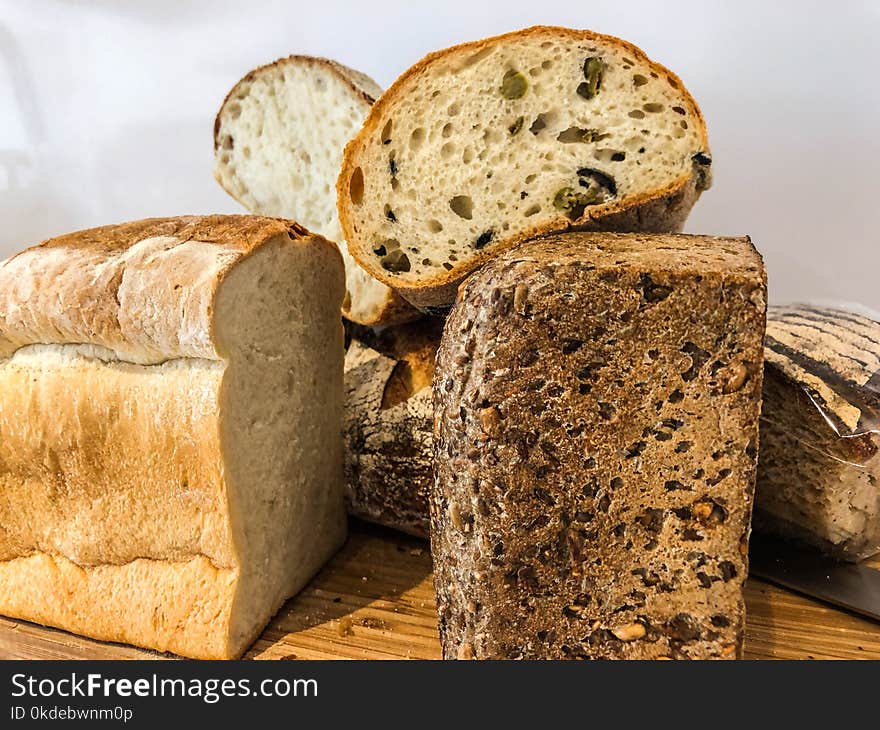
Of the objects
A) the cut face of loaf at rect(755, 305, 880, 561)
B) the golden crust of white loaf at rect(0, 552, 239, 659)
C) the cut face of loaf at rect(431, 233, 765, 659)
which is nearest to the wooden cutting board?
the golden crust of white loaf at rect(0, 552, 239, 659)

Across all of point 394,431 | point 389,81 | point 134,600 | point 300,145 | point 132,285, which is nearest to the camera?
point 132,285

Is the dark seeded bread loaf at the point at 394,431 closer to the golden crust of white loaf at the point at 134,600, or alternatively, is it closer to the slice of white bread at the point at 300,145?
the slice of white bread at the point at 300,145

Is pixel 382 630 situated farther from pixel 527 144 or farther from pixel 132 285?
pixel 527 144

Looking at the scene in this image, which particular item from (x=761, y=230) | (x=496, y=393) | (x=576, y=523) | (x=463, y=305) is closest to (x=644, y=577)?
(x=576, y=523)

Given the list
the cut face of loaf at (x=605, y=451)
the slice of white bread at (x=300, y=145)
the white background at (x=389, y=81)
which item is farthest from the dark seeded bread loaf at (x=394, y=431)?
the white background at (x=389, y=81)

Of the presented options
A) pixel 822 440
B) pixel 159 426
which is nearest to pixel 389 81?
pixel 159 426

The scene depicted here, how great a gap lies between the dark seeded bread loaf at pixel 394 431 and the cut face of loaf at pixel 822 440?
70 centimetres

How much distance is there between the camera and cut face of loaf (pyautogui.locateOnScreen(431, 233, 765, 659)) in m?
1.17

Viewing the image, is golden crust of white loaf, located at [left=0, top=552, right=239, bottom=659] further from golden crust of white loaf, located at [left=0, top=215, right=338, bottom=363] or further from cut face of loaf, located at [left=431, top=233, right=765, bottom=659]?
cut face of loaf, located at [left=431, top=233, right=765, bottom=659]

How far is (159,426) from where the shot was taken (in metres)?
1.50

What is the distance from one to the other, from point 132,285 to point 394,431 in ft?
2.07

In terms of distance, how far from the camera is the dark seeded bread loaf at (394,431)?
179 cm

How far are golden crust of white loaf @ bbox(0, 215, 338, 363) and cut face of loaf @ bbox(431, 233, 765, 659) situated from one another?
477 millimetres

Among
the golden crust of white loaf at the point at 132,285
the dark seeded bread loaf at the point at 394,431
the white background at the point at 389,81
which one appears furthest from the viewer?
the white background at the point at 389,81
